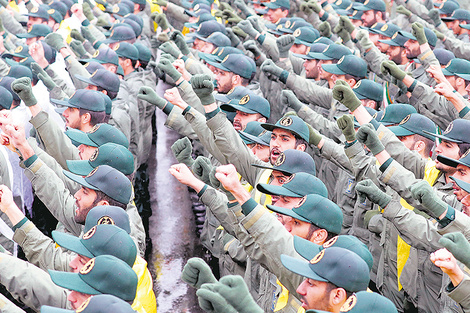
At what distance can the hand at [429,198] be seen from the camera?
3.86 meters

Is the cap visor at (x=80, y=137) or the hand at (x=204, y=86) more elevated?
the hand at (x=204, y=86)

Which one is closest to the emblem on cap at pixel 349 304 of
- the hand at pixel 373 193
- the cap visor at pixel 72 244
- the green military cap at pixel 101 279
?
the green military cap at pixel 101 279

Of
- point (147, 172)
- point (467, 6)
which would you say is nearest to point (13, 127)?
point (147, 172)

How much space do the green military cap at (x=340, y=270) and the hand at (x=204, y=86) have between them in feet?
6.00

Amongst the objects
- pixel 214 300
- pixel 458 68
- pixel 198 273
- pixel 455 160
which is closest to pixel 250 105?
pixel 455 160

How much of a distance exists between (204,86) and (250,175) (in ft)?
2.82

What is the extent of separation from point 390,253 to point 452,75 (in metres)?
2.71

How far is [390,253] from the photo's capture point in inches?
213

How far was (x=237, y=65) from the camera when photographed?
7375 mm

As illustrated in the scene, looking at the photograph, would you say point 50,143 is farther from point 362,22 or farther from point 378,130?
point 362,22

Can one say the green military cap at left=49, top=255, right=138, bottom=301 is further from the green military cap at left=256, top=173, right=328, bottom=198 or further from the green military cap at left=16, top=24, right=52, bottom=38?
the green military cap at left=16, top=24, right=52, bottom=38

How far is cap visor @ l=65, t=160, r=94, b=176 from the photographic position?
4836mm

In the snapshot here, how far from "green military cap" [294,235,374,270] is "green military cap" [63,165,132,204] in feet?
4.71

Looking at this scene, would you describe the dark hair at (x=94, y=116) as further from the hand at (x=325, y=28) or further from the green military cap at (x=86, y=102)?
the hand at (x=325, y=28)
